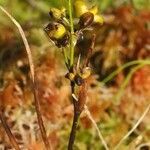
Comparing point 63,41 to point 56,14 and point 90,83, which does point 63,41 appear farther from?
point 90,83

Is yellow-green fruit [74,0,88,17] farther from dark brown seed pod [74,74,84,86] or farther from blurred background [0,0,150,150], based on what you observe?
blurred background [0,0,150,150]

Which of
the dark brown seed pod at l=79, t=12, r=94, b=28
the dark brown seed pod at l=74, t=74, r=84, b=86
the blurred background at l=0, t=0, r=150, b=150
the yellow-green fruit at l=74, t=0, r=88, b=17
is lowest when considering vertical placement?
the blurred background at l=0, t=0, r=150, b=150

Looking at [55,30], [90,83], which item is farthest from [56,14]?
[90,83]


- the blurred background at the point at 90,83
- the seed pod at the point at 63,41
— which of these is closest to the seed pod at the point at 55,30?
the seed pod at the point at 63,41

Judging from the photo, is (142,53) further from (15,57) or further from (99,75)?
(15,57)

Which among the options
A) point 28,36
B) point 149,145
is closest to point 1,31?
point 28,36

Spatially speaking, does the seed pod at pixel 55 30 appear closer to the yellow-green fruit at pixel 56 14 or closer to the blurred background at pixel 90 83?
the yellow-green fruit at pixel 56 14

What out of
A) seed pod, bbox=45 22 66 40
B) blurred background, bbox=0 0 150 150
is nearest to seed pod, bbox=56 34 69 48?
seed pod, bbox=45 22 66 40
